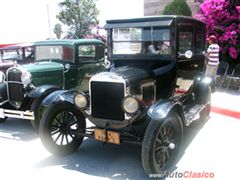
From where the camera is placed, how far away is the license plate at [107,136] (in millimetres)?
4359

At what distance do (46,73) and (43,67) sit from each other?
0.15 m

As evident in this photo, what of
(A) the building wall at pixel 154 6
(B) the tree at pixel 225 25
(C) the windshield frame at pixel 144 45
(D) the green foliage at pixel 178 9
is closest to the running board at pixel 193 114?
(C) the windshield frame at pixel 144 45

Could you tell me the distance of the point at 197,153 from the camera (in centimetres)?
509

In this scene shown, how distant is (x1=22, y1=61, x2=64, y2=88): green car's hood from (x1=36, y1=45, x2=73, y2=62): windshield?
0.27m

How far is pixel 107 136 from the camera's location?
4.45 meters

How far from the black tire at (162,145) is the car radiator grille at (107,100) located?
60 centimetres

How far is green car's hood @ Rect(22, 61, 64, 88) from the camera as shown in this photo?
6969mm

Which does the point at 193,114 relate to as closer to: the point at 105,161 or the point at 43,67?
the point at 105,161

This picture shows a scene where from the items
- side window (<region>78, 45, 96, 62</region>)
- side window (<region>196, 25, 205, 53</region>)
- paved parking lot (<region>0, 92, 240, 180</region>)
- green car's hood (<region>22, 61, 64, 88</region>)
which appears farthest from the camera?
side window (<region>78, 45, 96, 62</region>)

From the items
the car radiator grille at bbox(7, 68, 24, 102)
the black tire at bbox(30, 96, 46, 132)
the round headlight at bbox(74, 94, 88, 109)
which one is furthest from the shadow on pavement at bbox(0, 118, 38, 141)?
the round headlight at bbox(74, 94, 88, 109)

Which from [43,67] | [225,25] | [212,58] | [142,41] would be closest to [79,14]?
[225,25]

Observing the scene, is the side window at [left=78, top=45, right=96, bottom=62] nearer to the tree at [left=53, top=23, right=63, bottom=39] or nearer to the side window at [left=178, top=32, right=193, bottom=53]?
the side window at [left=178, top=32, right=193, bottom=53]

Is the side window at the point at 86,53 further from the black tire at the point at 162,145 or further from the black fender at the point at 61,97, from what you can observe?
the black tire at the point at 162,145

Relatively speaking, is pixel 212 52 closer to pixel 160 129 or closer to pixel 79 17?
pixel 160 129
